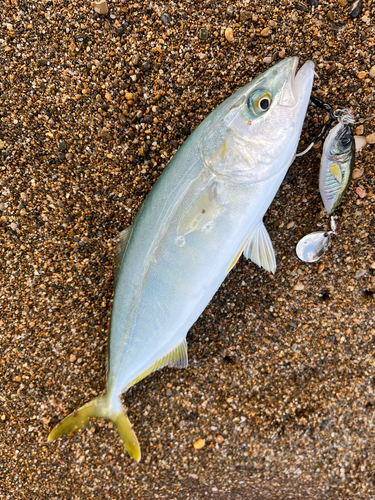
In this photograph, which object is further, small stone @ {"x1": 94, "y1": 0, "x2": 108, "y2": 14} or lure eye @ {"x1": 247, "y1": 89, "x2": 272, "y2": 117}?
small stone @ {"x1": 94, "y1": 0, "x2": 108, "y2": 14}

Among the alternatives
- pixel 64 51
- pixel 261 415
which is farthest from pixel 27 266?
pixel 261 415

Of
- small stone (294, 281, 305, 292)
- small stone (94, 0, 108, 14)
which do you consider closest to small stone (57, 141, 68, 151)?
small stone (94, 0, 108, 14)

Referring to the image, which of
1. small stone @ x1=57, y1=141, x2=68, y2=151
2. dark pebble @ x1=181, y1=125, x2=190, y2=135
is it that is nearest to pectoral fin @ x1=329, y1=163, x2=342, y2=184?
dark pebble @ x1=181, y1=125, x2=190, y2=135

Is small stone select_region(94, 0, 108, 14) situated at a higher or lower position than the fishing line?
higher

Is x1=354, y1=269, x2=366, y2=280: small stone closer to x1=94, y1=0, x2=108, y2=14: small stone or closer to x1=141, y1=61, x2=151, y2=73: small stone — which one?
x1=141, y1=61, x2=151, y2=73: small stone

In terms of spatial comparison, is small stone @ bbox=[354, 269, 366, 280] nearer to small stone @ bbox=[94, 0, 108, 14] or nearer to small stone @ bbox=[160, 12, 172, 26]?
small stone @ bbox=[160, 12, 172, 26]

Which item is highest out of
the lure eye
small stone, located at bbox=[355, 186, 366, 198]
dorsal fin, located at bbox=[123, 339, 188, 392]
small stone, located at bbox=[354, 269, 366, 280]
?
the lure eye

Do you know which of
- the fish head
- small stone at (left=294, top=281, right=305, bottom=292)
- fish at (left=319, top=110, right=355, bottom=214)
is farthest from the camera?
small stone at (left=294, top=281, right=305, bottom=292)

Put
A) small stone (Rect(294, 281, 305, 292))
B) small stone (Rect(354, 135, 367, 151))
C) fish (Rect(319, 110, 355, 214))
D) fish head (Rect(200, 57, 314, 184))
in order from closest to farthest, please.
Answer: fish head (Rect(200, 57, 314, 184))
fish (Rect(319, 110, 355, 214))
small stone (Rect(354, 135, 367, 151))
small stone (Rect(294, 281, 305, 292))
